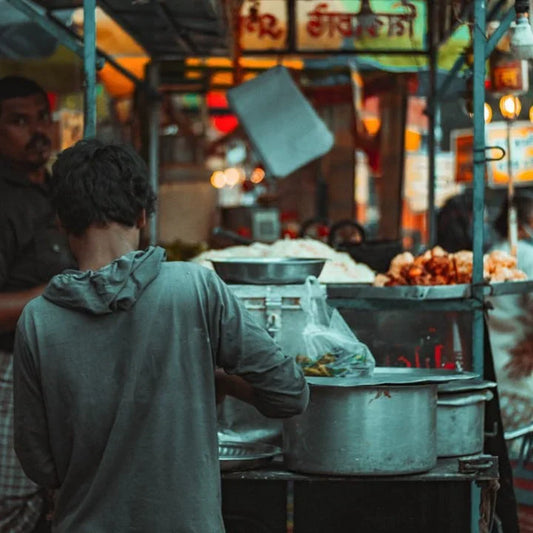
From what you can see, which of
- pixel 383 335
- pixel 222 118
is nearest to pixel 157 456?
pixel 383 335

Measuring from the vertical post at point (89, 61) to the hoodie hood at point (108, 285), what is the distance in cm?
176

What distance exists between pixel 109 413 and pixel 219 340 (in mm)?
363

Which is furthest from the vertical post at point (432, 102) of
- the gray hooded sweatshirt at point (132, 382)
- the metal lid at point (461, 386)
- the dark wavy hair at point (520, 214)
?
the gray hooded sweatshirt at point (132, 382)

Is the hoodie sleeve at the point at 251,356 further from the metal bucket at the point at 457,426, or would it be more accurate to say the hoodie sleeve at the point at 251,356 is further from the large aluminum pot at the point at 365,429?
the metal bucket at the point at 457,426

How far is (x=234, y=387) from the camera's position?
3129 mm

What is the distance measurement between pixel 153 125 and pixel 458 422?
536 centimetres

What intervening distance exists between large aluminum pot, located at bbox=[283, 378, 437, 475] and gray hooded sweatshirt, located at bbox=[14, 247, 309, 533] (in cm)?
79

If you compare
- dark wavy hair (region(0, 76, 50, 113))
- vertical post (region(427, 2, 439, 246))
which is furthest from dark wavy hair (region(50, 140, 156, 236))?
vertical post (region(427, 2, 439, 246))

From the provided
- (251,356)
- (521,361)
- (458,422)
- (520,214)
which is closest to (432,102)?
(520,214)

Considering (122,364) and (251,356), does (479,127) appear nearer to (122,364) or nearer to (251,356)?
(251,356)

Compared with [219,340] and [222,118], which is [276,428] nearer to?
[219,340]

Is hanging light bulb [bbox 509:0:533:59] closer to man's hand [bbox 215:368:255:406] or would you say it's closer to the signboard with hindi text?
man's hand [bbox 215:368:255:406]

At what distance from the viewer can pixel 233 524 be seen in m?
3.74

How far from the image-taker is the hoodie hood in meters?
2.77
